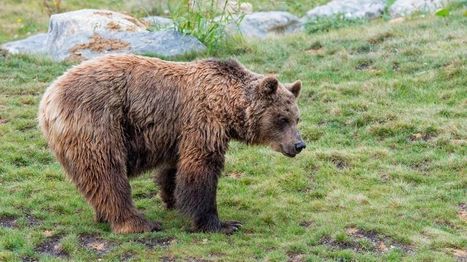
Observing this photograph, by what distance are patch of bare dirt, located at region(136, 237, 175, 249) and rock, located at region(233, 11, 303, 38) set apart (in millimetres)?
12393

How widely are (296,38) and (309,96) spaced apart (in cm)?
355

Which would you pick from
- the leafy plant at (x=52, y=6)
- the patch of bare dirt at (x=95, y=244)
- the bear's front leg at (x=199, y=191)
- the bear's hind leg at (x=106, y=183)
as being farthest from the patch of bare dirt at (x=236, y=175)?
the leafy plant at (x=52, y=6)

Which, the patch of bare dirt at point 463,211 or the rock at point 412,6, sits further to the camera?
the rock at point 412,6

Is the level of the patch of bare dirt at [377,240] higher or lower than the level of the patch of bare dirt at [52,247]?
lower

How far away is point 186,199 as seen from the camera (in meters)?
8.78

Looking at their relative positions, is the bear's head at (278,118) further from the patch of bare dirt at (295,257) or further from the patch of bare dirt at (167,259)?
the patch of bare dirt at (167,259)

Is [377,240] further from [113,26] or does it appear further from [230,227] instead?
[113,26]

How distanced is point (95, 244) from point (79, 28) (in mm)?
8416

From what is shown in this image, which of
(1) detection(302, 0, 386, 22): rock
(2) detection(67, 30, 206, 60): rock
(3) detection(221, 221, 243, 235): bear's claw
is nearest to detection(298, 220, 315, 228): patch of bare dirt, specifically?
(3) detection(221, 221, 243, 235): bear's claw

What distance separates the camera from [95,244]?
28.1 feet

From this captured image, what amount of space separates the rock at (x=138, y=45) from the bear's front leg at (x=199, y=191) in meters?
6.93

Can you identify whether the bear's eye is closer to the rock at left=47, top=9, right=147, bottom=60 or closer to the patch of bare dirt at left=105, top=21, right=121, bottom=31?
the rock at left=47, top=9, right=147, bottom=60

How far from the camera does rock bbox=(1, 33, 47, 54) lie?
16.9 meters

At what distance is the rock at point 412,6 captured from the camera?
60.4ft
